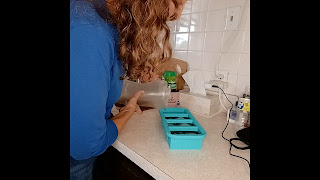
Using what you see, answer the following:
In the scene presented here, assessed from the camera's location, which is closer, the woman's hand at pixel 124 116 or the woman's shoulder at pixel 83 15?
the woman's shoulder at pixel 83 15

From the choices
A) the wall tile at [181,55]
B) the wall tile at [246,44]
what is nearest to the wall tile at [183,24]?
the wall tile at [181,55]

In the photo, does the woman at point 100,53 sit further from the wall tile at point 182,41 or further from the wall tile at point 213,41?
the wall tile at point 182,41

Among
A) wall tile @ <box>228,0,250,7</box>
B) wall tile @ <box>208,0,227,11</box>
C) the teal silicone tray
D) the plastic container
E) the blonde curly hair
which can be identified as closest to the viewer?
the blonde curly hair

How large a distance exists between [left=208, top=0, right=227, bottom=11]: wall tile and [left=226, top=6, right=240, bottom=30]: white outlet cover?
5 centimetres

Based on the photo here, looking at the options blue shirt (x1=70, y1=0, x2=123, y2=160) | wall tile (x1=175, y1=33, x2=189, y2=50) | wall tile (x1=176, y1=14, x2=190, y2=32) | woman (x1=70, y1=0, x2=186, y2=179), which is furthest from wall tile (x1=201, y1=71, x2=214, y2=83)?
blue shirt (x1=70, y1=0, x2=123, y2=160)

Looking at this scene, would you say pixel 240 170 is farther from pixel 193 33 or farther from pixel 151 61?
pixel 193 33

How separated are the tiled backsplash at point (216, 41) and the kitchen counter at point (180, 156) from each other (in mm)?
404

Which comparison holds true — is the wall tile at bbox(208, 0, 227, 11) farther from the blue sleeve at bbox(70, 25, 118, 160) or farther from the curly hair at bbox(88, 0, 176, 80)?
the blue sleeve at bbox(70, 25, 118, 160)

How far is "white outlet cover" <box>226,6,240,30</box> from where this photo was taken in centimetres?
107

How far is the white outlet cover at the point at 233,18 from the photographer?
1.07 metres

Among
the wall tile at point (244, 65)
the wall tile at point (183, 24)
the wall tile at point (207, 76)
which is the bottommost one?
the wall tile at point (207, 76)

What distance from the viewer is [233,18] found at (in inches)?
43.1
